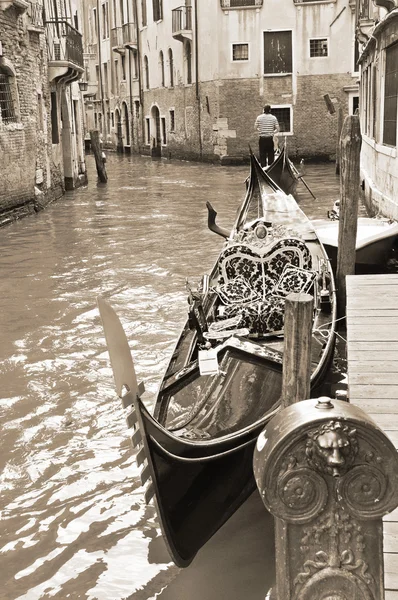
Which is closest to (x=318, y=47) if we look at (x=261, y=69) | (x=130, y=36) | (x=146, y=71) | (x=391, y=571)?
(x=261, y=69)

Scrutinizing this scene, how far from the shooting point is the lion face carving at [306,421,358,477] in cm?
137

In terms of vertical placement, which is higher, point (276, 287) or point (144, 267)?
point (276, 287)

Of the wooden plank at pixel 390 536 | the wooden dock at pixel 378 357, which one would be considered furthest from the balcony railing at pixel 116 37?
the wooden plank at pixel 390 536

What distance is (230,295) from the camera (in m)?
4.40

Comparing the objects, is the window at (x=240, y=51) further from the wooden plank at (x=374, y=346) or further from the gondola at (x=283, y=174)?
the wooden plank at (x=374, y=346)

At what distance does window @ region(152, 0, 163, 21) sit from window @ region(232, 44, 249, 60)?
4.89 meters

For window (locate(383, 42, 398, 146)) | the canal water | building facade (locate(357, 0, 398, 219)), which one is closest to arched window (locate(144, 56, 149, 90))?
building facade (locate(357, 0, 398, 219))

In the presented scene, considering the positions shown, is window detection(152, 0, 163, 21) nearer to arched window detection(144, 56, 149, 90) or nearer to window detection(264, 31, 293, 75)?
arched window detection(144, 56, 149, 90)

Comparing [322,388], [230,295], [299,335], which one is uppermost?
[299,335]

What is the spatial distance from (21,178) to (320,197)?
480 cm

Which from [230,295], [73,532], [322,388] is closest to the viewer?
[73,532]

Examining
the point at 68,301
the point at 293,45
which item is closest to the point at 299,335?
the point at 68,301

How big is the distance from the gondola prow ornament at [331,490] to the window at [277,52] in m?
18.9

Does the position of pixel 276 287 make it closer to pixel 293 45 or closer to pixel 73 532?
pixel 73 532
